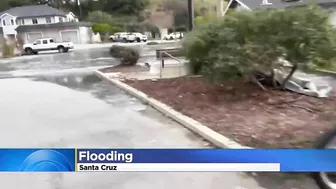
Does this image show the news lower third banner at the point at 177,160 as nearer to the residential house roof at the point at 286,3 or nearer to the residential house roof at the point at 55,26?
the residential house roof at the point at 55,26

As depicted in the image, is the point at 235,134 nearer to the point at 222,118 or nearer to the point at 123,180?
the point at 222,118

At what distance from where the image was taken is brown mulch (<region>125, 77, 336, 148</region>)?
439cm

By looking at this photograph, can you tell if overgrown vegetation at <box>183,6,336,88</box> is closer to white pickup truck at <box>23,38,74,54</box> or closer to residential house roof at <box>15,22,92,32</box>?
white pickup truck at <box>23,38,74,54</box>

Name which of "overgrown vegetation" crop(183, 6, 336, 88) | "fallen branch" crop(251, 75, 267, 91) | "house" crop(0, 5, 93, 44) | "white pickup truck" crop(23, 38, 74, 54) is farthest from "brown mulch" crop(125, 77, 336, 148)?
"house" crop(0, 5, 93, 44)

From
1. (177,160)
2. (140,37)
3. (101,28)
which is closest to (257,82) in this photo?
(140,37)

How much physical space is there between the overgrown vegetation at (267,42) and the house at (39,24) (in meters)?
2.65

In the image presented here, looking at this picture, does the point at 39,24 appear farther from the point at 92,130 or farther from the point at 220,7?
the point at 220,7

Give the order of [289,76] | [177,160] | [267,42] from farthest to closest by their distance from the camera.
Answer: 1. [289,76]
2. [267,42]
3. [177,160]

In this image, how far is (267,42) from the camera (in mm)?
6180

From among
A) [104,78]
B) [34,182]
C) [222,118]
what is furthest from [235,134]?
[104,78]

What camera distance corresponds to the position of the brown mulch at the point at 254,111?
173 inches

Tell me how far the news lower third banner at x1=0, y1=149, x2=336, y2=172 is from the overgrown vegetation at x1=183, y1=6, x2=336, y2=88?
374 cm

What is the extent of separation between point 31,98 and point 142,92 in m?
2.70

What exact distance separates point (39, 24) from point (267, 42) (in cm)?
367
